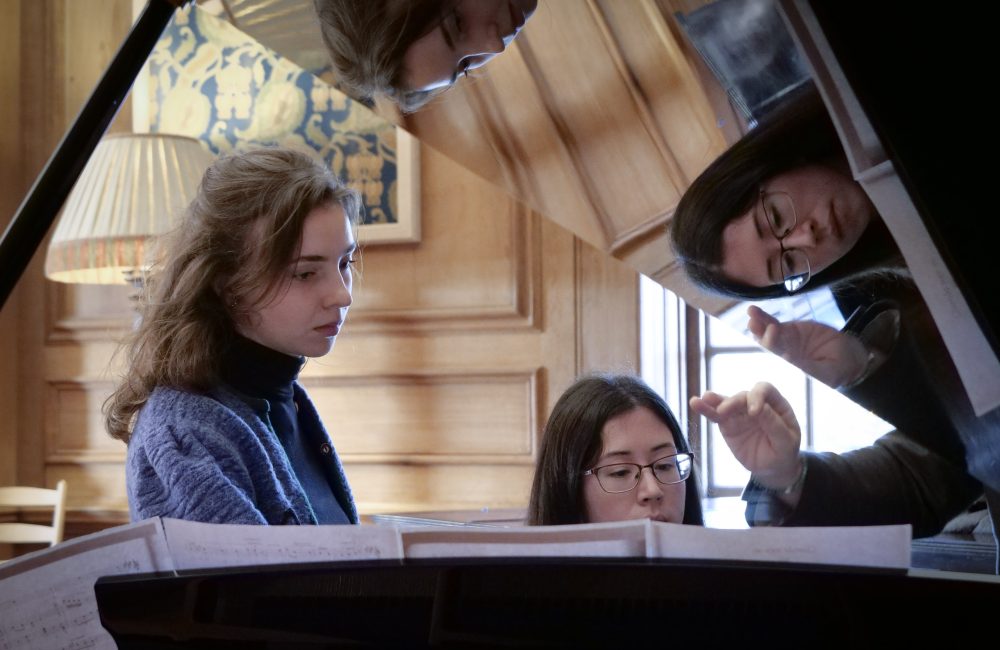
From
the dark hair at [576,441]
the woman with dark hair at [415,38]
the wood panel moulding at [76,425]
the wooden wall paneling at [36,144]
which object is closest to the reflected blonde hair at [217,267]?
the woman with dark hair at [415,38]

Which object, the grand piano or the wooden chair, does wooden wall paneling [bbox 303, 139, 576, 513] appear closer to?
the wooden chair

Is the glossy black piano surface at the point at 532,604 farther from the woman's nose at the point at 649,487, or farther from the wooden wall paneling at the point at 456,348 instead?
the wooden wall paneling at the point at 456,348

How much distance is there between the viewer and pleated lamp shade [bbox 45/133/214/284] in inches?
66.1

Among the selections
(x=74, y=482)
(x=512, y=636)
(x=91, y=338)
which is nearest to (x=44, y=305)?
(x=91, y=338)

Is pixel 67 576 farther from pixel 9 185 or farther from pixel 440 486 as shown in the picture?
pixel 9 185

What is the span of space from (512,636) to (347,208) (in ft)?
1.88

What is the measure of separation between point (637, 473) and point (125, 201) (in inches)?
46.2

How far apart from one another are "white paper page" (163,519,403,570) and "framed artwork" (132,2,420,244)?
1133 mm

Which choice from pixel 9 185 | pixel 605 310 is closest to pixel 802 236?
pixel 605 310

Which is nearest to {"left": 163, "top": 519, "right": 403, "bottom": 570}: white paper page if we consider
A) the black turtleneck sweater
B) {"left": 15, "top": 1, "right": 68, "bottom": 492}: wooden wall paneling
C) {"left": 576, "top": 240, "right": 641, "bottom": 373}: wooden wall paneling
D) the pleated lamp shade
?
the black turtleneck sweater

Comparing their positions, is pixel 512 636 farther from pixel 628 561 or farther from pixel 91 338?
pixel 91 338

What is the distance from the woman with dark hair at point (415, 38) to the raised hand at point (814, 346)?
10.7 inches

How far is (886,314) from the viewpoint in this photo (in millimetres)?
592

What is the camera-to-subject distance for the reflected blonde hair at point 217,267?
863mm
